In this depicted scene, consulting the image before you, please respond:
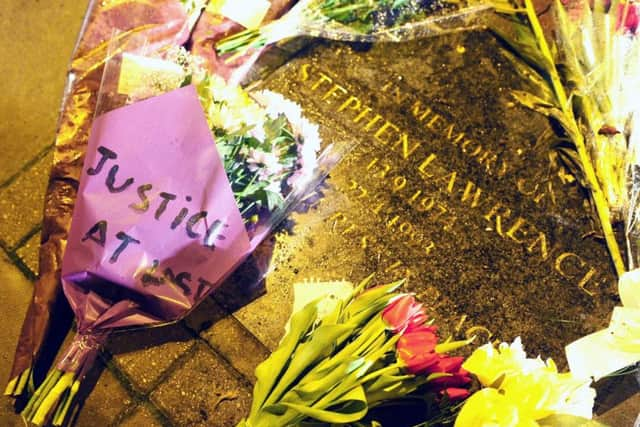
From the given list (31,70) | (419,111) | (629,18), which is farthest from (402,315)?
(31,70)

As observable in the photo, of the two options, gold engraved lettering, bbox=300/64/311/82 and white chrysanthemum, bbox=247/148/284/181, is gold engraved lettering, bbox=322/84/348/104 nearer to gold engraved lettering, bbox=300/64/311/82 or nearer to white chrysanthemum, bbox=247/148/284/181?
gold engraved lettering, bbox=300/64/311/82

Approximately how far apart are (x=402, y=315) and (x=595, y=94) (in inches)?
66.9

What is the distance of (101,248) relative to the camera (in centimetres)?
215

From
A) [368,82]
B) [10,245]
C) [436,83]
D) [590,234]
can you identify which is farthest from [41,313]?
[590,234]

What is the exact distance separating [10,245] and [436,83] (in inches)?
81.8

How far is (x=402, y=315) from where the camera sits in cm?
187

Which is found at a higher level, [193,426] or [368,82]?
[368,82]

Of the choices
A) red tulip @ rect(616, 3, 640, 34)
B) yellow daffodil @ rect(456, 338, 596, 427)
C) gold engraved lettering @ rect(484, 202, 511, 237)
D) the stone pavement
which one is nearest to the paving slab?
the stone pavement

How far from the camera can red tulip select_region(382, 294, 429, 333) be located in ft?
6.09

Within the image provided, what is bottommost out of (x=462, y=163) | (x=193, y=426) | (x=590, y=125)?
(x=193, y=426)

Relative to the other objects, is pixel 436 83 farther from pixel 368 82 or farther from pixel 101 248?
pixel 101 248

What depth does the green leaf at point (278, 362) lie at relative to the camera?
190 cm

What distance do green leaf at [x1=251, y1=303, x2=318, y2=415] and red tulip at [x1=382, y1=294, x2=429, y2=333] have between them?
9.8 inches

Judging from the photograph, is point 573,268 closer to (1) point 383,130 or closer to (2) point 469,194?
(2) point 469,194
